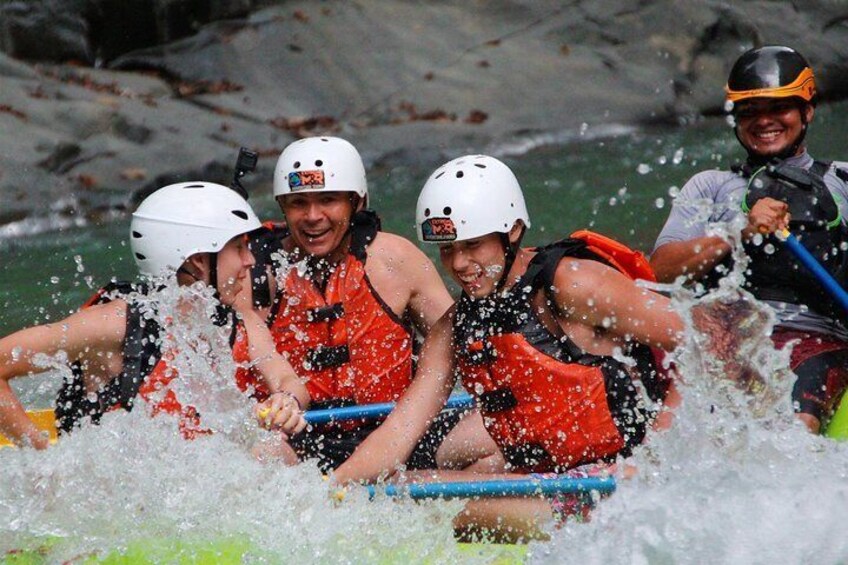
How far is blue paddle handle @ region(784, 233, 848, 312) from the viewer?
192 inches

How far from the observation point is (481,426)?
16.5 ft

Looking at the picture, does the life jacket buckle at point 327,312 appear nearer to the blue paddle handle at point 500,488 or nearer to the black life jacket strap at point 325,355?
the black life jacket strap at point 325,355

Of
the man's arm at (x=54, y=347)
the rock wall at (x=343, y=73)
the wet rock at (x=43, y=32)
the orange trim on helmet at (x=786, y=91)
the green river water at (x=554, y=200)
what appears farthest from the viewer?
the wet rock at (x=43, y=32)

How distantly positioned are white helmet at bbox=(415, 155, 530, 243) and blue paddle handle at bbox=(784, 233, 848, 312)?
3.40 ft

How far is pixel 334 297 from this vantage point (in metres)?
5.34

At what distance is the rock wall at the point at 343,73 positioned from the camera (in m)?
11.9

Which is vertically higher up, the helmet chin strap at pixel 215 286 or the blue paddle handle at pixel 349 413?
the helmet chin strap at pixel 215 286

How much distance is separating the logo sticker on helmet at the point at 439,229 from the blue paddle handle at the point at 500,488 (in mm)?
845

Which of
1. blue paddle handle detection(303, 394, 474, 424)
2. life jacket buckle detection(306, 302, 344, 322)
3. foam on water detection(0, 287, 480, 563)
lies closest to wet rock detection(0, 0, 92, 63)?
life jacket buckle detection(306, 302, 344, 322)

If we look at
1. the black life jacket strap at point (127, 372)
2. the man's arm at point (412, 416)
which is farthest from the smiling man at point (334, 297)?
the man's arm at point (412, 416)

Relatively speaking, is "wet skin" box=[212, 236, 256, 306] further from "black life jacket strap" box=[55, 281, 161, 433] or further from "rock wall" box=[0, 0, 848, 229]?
"rock wall" box=[0, 0, 848, 229]

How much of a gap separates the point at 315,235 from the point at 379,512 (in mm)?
1459

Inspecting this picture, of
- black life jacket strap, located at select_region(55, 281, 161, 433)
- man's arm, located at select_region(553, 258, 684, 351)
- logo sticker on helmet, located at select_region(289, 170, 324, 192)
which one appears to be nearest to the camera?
man's arm, located at select_region(553, 258, 684, 351)

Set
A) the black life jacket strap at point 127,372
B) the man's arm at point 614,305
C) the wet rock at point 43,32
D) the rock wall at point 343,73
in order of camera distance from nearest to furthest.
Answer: the man's arm at point 614,305, the black life jacket strap at point 127,372, the rock wall at point 343,73, the wet rock at point 43,32
